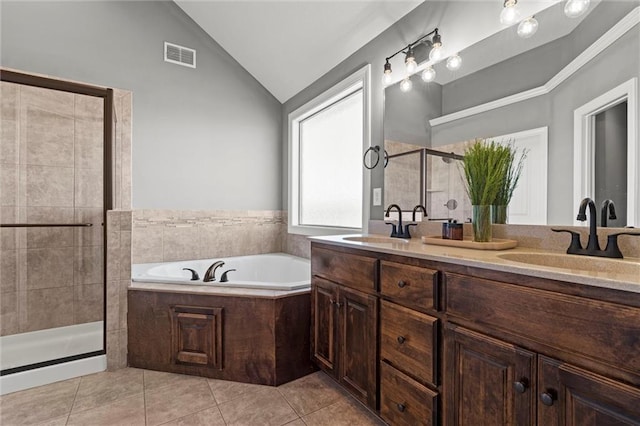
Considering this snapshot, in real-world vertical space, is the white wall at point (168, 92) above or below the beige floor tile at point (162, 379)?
above

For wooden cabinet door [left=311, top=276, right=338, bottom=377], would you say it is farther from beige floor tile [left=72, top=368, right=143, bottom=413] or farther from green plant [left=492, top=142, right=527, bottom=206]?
beige floor tile [left=72, top=368, right=143, bottom=413]

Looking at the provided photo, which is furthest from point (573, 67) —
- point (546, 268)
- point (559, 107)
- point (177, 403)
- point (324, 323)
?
point (177, 403)

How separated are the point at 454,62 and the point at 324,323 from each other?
5.58 ft

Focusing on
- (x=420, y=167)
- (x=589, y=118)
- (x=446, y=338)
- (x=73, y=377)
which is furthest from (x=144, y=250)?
(x=589, y=118)

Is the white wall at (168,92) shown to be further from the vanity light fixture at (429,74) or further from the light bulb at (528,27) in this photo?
the light bulb at (528,27)

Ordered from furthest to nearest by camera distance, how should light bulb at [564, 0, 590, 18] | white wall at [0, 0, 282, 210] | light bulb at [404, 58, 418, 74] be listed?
1. white wall at [0, 0, 282, 210]
2. light bulb at [404, 58, 418, 74]
3. light bulb at [564, 0, 590, 18]

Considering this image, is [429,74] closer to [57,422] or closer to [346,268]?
[346,268]

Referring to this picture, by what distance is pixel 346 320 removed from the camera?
168cm

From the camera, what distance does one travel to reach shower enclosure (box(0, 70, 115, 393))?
233cm

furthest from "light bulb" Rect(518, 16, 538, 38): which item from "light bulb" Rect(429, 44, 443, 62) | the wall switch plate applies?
the wall switch plate

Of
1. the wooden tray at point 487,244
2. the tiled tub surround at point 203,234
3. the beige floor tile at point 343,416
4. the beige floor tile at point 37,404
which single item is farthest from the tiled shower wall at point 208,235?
the wooden tray at point 487,244

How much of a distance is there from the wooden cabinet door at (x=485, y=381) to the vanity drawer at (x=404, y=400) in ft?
0.23

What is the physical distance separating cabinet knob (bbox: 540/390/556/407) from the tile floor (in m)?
0.94

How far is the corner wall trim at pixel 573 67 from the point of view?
1.17 metres
